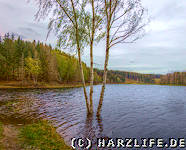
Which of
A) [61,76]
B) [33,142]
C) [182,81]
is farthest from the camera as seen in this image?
[182,81]

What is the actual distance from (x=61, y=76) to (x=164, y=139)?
305 feet

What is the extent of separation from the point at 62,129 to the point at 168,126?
11198 millimetres

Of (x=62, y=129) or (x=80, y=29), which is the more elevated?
(x=80, y=29)

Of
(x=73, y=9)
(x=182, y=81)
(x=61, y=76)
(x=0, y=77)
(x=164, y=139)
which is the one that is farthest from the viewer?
(x=182, y=81)

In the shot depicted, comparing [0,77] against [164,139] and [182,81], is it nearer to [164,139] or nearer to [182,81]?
[164,139]

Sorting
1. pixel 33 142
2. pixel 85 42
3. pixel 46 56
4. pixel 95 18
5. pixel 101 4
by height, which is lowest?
pixel 33 142

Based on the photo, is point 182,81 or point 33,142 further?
point 182,81

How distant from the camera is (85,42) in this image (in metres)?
14.4

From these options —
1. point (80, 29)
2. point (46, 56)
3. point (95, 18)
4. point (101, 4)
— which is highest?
point (46, 56)

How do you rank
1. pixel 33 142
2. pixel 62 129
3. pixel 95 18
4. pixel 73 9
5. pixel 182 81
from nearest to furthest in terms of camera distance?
Answer: pixel 33 142, pixel 62 129, pixel 73 9, pixel 95 18, pixel 182 81

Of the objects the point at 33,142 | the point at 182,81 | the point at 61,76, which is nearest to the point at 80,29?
the point at 33,142

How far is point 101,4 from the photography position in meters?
13.4

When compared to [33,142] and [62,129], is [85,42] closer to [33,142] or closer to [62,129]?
[62,129]

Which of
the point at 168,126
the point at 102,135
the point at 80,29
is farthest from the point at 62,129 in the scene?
the point at 168,126
